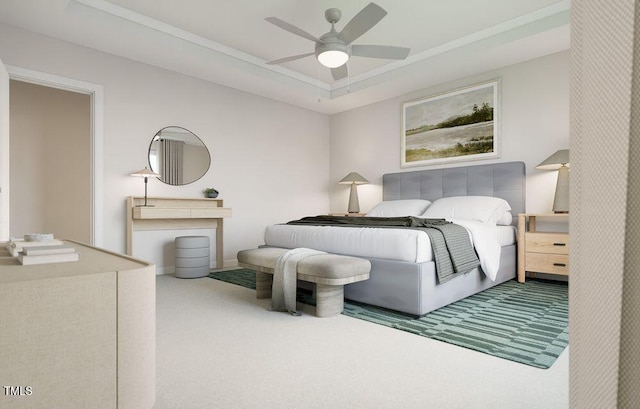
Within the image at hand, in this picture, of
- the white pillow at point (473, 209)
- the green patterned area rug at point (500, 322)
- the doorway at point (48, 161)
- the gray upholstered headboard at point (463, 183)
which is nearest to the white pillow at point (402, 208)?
the white pillow at point (473, 209)

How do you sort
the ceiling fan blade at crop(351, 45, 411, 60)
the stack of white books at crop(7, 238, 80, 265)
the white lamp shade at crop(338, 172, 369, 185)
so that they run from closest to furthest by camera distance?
1. the stack of white books at crop(7, 238, 80, 265)
2. the ceiling fan blade at crop(351, 45, 411, 60)
3. the white lamp shade at crop(338, 172, 369, 185)

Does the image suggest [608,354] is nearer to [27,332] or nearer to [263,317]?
[27,332]

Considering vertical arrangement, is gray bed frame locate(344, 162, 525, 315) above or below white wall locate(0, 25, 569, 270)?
below

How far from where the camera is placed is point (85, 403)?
72 cm

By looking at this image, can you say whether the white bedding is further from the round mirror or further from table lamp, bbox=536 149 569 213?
the round mirror

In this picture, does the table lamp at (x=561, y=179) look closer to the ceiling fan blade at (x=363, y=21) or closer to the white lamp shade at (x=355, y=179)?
the ceiling fan blade at (x=363, y=21)

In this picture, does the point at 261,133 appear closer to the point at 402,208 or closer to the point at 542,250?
the point at 402,208

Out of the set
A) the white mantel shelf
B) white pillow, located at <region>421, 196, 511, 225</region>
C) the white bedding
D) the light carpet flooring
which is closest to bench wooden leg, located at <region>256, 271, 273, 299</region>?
the white bedding

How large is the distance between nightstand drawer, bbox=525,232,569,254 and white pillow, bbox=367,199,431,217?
1242mm

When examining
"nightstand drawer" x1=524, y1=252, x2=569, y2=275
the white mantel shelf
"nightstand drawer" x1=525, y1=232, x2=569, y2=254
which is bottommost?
"nightstand drawer" x1=524, y1=252, x2=569, y2=275

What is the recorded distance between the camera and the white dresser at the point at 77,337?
648 mm

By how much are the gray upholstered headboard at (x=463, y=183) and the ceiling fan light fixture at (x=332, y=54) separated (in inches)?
90.8

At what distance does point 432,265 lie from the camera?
262 cm

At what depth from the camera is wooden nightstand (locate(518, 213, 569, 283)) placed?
3533 millimetres
